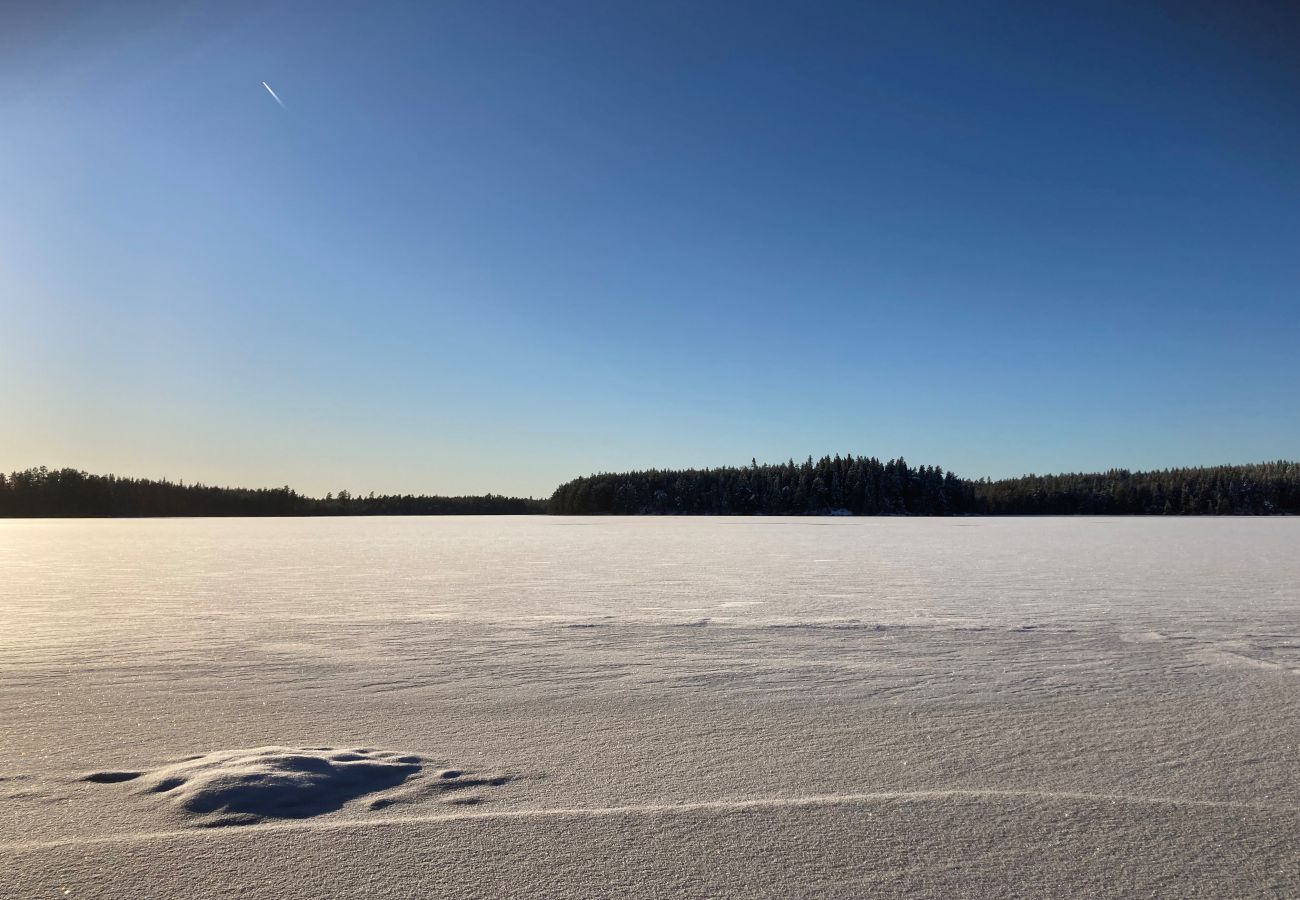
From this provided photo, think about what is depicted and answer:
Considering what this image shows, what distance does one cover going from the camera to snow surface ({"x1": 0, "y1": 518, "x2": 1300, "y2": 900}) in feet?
8.42

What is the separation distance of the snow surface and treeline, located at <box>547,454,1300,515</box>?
9009 cm

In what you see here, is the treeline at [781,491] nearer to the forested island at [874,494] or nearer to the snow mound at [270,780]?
the forested island at [874,494]

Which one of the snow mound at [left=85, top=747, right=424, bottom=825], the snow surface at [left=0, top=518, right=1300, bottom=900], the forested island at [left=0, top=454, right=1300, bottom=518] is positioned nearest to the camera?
the snow surface at [left=0, top=518, right=1300, bottom=900]

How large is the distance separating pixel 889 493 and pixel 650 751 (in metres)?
99.7

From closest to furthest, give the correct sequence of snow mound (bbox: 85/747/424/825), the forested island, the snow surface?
1. the snow surface
2. snow mound (bbox: 85/747/424/825)
3. the forested island

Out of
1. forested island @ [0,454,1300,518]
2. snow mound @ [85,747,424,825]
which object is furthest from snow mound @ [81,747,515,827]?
forested island @ [0,454,1300,518]

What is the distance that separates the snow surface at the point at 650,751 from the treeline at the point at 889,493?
9009cm

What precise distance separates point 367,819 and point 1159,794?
320 centimetres

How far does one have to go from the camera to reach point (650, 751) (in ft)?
12.3

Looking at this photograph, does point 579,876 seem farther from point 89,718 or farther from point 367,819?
point 89,718

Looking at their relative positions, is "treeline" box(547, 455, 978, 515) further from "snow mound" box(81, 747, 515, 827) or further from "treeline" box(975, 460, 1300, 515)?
"snow mound" box(81, 747, 515, 827)

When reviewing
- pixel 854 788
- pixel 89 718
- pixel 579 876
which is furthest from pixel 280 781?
pixel 854 788

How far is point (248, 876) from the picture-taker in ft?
8.20

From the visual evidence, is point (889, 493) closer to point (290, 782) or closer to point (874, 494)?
point (874, 494)
